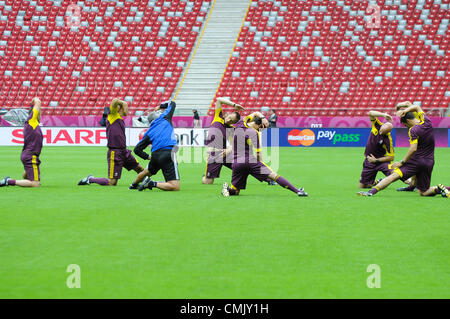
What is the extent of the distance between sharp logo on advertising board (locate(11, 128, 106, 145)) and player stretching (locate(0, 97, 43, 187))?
21.2m

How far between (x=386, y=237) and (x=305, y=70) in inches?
1309

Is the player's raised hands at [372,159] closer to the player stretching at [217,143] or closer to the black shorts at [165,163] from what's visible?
the player stretching at [217,143]

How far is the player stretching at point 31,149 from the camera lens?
1365 centimetres

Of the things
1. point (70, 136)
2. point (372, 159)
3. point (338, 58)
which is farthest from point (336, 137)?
point (372, 159)

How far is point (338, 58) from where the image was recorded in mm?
40719

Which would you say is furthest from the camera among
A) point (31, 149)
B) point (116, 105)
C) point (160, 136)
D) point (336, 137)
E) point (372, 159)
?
point (336, 137)

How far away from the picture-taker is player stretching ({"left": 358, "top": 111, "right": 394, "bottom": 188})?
14516mm

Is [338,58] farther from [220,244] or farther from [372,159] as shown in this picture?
[220,244]

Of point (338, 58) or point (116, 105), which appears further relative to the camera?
point (338, 58)

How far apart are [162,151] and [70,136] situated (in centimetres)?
2292

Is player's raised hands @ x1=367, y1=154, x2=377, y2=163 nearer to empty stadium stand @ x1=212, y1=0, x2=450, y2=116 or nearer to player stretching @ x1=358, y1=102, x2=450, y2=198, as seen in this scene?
player stretching @ x1=358, y1=102, x2=450, y2=198

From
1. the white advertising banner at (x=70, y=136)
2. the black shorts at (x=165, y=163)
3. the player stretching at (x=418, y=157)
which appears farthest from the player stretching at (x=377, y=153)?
the white advertising banner at (x=70, y=136)

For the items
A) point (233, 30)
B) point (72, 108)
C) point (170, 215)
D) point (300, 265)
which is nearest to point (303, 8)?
point (233, 30)

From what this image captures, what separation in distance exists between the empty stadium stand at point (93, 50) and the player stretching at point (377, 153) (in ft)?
83.7
